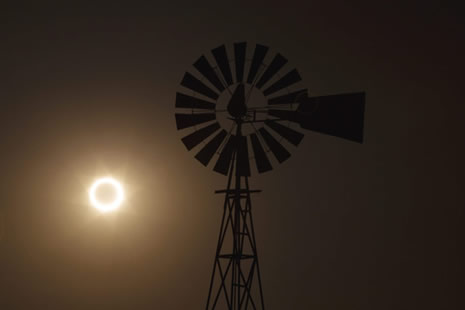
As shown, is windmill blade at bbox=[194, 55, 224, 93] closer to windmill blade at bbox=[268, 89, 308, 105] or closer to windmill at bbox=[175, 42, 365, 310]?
windmill at bbox=[175, 42, 365, 310]

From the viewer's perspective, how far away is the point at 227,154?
2480 mm

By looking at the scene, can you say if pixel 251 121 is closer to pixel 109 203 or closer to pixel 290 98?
pixel 290 98

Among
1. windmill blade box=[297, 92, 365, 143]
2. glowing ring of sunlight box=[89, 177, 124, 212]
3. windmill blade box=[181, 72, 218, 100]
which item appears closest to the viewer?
windmill blade box=[297, 92, 365, 143]

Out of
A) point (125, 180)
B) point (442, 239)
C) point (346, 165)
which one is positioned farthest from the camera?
point (125, 180)

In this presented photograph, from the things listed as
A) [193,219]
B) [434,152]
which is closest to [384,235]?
[434,152]

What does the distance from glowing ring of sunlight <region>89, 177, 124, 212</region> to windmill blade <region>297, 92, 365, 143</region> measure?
128 cm

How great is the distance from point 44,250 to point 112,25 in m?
1.52

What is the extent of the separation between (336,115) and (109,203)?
1.52 meters

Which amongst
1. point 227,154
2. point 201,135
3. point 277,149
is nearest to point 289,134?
point 277,149

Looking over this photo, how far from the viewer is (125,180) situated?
9.86 feet

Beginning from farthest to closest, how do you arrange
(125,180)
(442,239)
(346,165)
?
1. (125,180)
2. (346,165)
3. (442,239)

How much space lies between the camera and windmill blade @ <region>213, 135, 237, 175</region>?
247cm

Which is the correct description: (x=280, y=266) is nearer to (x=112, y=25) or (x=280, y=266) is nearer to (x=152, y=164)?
(x=152, y=164)

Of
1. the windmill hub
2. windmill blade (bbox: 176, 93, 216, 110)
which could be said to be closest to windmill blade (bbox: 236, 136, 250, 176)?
the windmill hub
